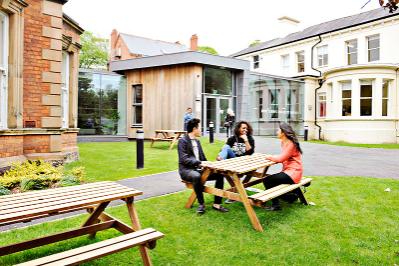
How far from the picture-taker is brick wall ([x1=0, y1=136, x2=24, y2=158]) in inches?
290

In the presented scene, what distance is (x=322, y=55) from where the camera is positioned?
26.5 meters

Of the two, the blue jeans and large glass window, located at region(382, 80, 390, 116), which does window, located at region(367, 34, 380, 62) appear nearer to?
large glass window, located at region(382, 80, 390, 116)

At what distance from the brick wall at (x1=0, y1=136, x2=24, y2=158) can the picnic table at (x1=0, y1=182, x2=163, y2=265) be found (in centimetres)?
473

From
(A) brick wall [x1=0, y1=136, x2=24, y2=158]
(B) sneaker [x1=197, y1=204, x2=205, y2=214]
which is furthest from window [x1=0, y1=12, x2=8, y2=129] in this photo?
(B) sneaker [x1=197, y1=204, x2=205, y2=214]

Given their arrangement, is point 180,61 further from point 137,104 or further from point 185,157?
point 185,157

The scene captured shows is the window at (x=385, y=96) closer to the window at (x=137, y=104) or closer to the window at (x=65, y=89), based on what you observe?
the window at (x=137, y=104)

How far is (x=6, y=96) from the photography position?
7695 millimetres

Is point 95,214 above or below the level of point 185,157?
below

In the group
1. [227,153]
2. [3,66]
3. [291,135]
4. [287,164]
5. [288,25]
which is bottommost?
[287,164]

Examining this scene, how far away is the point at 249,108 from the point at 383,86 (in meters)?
8.99

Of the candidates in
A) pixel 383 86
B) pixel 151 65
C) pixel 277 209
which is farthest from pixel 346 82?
pixel 277 209

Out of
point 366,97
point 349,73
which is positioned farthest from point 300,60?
point 366,97

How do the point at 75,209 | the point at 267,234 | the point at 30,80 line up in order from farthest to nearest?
the point at 30,80 → the point at 267,234 → the point at 75,209

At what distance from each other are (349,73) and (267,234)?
20627 millimetres
